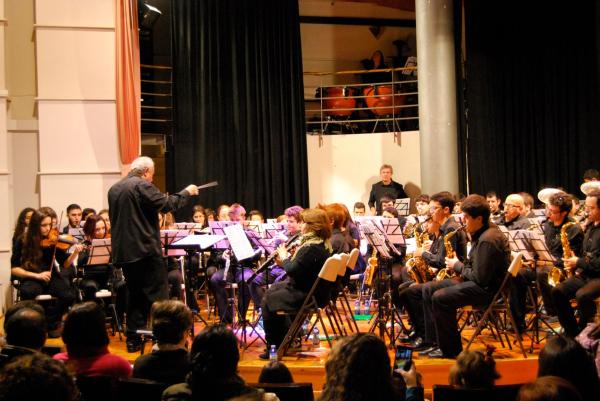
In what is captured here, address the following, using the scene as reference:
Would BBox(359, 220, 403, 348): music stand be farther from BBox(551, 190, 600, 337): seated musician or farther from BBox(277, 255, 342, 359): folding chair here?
BBox(551, 190, 600, 337): seated musician

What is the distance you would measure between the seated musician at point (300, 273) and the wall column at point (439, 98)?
571cm

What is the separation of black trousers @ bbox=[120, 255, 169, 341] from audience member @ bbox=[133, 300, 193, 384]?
2663mm

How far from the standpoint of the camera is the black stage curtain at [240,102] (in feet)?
38.4


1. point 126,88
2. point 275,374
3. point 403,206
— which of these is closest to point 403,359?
point 275,374

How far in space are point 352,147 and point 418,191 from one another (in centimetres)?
142

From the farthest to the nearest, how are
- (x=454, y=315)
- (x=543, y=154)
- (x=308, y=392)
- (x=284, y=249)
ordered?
(x=543, y=154) < (x=284, y=249) < (x=454, y=315) < (x=308, y=392)

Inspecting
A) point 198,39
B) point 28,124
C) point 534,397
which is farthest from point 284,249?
point 198,39

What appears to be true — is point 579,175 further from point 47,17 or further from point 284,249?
point 47,17

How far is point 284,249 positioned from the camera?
6422mm

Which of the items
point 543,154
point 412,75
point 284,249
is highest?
point 412,75

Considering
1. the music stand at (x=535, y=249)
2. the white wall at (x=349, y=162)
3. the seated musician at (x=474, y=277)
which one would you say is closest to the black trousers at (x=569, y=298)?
the music stand at (x=535, y=249)

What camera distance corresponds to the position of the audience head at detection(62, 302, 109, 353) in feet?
11.3

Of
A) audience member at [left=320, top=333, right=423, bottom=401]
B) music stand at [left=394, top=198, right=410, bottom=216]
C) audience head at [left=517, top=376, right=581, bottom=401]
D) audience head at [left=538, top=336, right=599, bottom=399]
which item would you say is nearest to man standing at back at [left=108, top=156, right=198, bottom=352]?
audience member at [left=320, top=333, right=423, bottom=401]

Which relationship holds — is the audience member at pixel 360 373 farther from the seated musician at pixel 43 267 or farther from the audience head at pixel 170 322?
the seated musician at pixel 43 267
